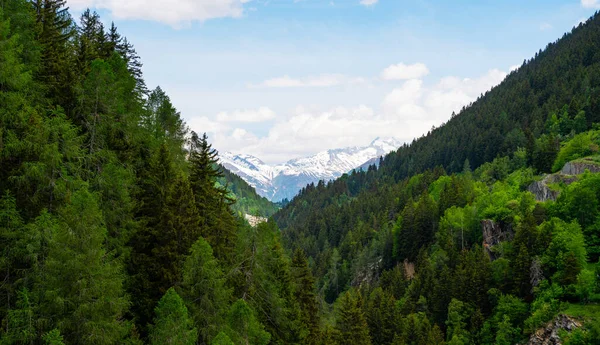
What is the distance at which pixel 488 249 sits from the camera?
69.2 meters

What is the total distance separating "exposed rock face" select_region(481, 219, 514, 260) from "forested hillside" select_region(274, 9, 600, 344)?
0.16 metres

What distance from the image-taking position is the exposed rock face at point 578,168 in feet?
240

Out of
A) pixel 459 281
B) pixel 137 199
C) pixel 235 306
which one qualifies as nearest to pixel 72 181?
pixel 137 199

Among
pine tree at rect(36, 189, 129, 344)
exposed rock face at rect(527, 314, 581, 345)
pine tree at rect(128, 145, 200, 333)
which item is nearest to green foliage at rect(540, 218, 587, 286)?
exposed rock face at rect(527, 314, 581, 345)

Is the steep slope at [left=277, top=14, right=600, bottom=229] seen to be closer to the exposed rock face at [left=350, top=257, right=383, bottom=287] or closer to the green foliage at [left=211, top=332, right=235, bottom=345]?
the exposed rock face at [left=350, top=257, right=383, bottom=287]

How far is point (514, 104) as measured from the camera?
528 ft

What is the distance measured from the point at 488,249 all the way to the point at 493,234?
279 cm

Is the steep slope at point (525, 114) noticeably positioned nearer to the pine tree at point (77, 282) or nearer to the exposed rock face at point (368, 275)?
the exposed rock face at point (368, 275)

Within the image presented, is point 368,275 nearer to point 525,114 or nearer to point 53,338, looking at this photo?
point 525,114

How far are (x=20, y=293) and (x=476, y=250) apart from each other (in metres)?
60.8

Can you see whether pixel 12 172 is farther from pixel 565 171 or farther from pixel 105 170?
pixel 565 171

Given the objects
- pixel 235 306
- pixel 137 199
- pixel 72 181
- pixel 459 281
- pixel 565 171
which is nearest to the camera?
pixel 72 181

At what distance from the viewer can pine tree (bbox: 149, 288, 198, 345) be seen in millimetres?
21616

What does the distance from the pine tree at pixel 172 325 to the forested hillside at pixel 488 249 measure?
33.8 metres
